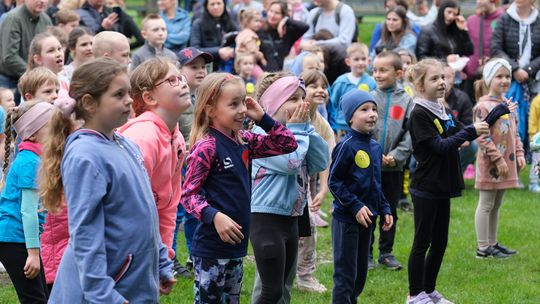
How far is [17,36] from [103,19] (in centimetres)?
205

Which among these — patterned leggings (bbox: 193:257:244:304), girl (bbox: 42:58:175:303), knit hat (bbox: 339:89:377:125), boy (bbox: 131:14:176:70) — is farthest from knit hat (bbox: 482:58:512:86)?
girl (bbox: 42:58:175:303)

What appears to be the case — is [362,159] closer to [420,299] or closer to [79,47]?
[420,299]

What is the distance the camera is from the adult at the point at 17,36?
10.7 m

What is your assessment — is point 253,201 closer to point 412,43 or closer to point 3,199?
point 3,199

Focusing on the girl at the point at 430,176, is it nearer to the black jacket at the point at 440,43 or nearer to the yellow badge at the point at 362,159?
the yellow badge at the point at 362,159

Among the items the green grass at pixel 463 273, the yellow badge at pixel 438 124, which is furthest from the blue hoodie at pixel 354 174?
the green grass at pixel 463 273

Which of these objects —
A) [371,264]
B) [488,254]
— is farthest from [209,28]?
[488,254]

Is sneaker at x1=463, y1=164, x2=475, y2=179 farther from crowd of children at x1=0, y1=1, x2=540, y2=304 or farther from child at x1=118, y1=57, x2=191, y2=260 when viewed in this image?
child at x1=118, y1=57, x2=191, y2=260

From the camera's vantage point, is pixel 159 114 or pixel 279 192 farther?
pixel 279 192

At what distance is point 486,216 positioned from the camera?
862 cm

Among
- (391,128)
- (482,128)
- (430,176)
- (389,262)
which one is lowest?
(389,262)

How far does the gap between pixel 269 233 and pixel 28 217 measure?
155 cm

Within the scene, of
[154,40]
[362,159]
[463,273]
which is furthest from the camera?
[154,40]

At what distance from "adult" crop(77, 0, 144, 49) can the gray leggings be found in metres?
6.17
